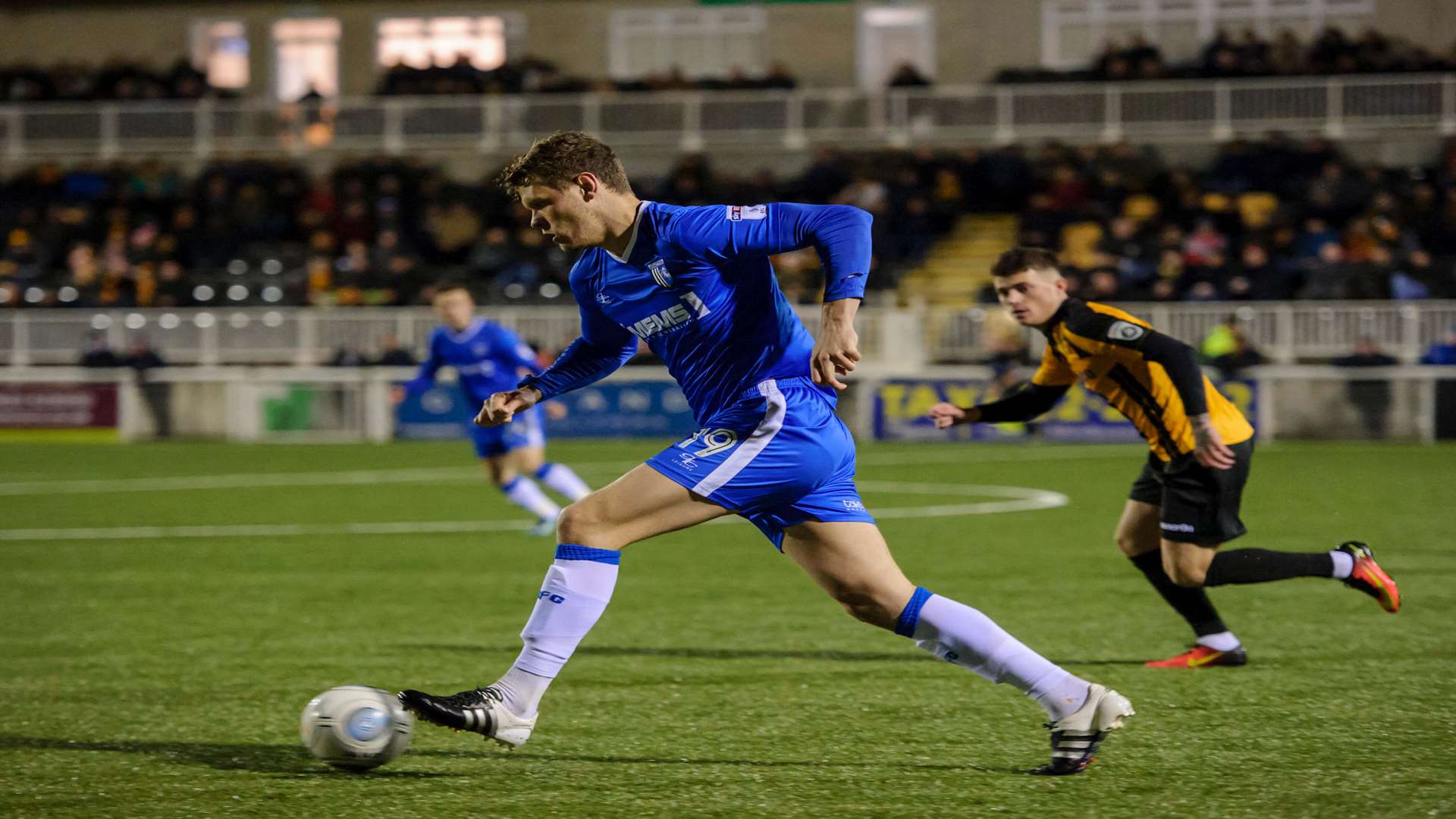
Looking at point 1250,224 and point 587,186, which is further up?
point 587,186

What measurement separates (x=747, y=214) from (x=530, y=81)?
3043cm

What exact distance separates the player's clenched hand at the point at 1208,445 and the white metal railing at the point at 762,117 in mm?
24883

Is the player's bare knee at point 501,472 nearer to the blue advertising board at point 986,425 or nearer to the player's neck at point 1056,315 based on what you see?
the player's neck at point 1056,315

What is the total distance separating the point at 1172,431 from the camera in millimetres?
6578

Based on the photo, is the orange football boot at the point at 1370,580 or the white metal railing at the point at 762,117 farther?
the white metal railing at the point at 762,117

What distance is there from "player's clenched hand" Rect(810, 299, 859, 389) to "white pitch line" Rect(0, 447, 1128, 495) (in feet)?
43.6

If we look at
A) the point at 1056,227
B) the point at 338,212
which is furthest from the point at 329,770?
the point at 338,212

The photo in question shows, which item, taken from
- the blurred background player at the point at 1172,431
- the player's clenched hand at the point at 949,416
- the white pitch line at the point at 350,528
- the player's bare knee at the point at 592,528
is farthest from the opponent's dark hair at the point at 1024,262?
the white pitch line at the point at 350,528

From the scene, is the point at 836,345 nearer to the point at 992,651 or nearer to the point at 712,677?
the point at 992,651

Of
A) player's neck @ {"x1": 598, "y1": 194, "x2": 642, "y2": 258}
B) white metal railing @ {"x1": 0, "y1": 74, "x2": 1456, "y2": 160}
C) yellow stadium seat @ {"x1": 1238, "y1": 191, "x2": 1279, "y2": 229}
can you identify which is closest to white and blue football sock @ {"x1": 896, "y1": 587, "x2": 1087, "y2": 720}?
player's neck @ {"x1": 598, "y1": 194, "x2": 642, "y2": 258}

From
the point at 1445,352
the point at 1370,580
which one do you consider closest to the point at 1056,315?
the point at 1370,580

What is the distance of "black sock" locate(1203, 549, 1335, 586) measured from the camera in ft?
22.1

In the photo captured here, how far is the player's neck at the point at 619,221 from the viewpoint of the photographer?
4832mm

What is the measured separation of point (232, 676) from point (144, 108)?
1176 inches
